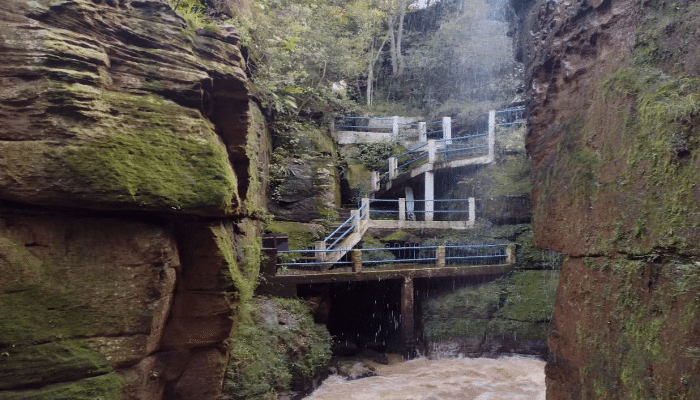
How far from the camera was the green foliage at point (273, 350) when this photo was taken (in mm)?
6973

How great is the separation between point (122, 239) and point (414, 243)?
11.0 meters

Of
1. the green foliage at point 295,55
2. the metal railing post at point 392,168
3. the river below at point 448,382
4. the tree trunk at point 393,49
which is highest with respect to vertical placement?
the tree trunk at point 393,49

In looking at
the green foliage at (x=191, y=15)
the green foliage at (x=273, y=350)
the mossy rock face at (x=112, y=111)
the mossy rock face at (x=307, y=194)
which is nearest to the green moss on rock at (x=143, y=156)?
the mossy rock face at (x=112, y=111)

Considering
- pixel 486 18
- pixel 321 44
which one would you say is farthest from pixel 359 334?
pixel 486 18

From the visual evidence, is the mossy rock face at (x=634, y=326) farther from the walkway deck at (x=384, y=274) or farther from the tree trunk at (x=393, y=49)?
the tree trunk at (x=393, y=49)

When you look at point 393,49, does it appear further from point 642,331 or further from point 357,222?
point 642,331

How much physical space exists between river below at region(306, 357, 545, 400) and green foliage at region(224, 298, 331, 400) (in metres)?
0.70

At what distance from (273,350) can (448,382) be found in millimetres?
3876

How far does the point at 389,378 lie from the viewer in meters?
9.87

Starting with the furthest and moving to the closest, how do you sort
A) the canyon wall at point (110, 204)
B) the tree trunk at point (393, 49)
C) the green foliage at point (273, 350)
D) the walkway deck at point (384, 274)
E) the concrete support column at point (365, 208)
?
1. the tree trunk at point (393, 49)
2. the concrete support column at point (365, 208)
3. the walkway deck at point (384, 274)
4. the green foliage at point (273, 350)
5. the canyon wall at point (110, 204)

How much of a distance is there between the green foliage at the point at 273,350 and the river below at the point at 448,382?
70 cm

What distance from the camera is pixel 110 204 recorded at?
13.3ft

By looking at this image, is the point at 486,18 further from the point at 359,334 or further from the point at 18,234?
the point at 18,234

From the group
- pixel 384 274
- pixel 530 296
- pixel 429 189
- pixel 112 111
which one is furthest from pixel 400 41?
pixel 112 111
